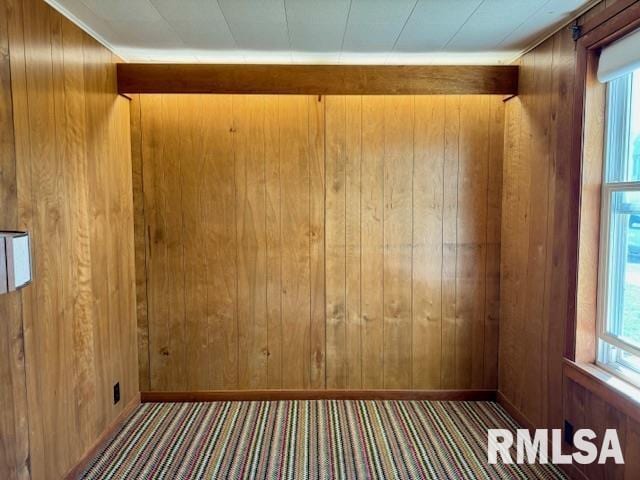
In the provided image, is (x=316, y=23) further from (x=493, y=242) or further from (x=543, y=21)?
(x=493, y=242)

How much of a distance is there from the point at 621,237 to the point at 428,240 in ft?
3.72

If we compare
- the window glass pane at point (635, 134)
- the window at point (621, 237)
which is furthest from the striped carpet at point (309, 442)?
the window glass pane at point (635, 134)

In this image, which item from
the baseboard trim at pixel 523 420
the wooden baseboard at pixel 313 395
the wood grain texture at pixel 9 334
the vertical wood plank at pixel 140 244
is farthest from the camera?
the wooden baseboard at pixel 313 395

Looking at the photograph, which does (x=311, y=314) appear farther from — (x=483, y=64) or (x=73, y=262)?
(x=483, y=64)

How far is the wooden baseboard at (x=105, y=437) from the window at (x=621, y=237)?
8.88 feet

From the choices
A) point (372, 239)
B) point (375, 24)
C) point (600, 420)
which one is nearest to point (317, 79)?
point (375, 24)

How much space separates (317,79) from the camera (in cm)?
248

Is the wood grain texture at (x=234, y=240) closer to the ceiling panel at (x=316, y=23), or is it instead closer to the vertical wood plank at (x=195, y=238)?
the vertical wood plank at (x=195, y=238)

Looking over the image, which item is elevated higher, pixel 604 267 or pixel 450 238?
pixel 450 238

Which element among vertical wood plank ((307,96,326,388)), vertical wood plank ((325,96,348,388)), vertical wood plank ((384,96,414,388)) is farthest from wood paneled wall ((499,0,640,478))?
vertical wood plank ((307,96,326,388))

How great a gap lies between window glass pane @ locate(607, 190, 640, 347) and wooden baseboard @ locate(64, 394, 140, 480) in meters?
2.77

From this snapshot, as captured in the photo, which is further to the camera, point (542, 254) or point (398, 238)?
point (398, 238)

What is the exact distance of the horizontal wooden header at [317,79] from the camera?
96.7 inches

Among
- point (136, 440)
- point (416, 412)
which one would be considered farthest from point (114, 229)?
point (416, 412)
